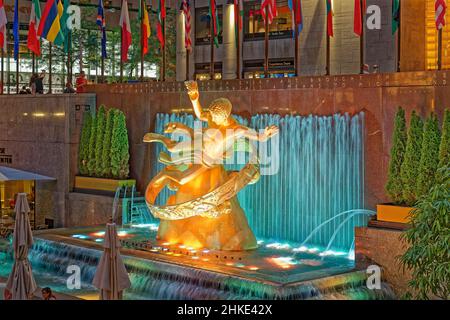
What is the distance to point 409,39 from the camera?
30.8 metres

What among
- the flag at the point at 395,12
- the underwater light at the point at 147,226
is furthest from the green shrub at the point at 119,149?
the flag at the point at 395,12

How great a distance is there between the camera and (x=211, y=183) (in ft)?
65.0

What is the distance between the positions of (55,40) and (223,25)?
55.7 feet

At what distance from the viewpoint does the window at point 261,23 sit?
133 ft

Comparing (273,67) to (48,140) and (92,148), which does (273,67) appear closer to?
(48,140)

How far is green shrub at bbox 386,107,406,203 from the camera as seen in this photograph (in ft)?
60.4

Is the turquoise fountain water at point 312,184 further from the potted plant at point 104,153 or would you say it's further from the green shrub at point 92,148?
the green shrub at point 92,148

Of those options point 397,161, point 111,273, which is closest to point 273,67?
point 397,161

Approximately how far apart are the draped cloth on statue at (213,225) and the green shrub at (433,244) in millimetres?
6219

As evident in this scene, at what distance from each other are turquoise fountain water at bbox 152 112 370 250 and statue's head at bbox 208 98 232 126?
231cm

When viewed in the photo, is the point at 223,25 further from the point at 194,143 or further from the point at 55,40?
the point at 194,143

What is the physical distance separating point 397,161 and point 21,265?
779 cm

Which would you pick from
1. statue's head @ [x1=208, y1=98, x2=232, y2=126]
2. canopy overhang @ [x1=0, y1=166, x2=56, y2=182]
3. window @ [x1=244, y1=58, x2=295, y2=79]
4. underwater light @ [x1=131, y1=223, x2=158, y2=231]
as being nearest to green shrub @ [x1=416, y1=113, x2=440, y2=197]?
statue's head @ [x1=208, y1=98, x2=232, y2=126]

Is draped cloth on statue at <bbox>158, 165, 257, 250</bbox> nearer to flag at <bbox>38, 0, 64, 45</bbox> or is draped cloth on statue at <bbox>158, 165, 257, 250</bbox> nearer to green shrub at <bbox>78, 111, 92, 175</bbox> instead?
green shrub at <bbox>78, 111, 92, 175</bbox>
